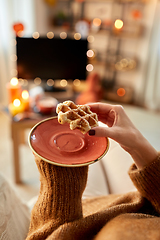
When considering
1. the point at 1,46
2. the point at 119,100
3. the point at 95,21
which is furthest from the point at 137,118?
the point at 1,46

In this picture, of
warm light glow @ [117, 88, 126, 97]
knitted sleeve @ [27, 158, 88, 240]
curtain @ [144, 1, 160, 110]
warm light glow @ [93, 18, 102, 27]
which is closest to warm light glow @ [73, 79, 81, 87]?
warm light glow @ [117, 88, 126, 97]

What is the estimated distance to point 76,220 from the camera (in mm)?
638

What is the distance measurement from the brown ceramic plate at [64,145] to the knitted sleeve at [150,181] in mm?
185

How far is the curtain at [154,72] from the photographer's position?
120 inches

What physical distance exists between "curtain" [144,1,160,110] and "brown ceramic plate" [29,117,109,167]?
9.34ft

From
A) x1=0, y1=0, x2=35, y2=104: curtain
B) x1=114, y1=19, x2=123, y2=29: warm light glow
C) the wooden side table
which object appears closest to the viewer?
the wooden side table

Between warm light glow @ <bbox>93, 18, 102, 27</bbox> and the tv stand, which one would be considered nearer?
the tv stand

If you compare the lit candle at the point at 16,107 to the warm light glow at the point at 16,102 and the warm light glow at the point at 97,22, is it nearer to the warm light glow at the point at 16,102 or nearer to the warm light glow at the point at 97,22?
the warm light glow at the point at 16,102

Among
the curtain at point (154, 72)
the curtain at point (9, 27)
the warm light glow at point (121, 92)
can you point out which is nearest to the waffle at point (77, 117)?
the curtain at point (9, 27)

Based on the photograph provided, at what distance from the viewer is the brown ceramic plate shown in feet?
1.87

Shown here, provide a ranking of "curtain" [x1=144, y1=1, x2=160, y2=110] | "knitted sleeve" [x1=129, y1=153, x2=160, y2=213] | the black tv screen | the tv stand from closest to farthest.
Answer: "knitted sleeve" [x1=129, y1=153, x2=160, y2=213], the black tv screen, the tv stand, "curtain" [x1=144, y1=1, x2=160, y2=110]

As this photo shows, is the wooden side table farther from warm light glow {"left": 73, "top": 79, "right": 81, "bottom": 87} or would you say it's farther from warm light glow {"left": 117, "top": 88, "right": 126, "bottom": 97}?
warm light glow {"left": 117, "top": 88, "right": 126, "bottom": 97}

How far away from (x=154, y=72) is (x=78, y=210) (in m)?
2.98

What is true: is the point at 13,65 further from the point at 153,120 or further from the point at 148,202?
the point at 148,202
